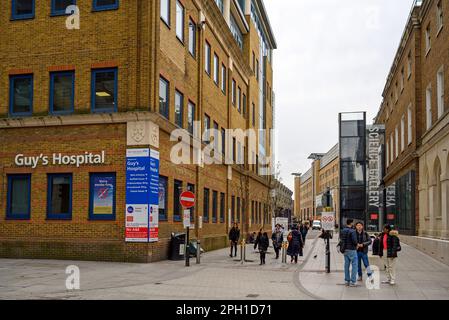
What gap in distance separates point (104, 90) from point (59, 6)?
4185 millimetres

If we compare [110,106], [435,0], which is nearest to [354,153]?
[435,0]

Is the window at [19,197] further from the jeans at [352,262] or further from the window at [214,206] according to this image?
the window at [214,206]

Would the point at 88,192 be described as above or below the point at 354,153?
below

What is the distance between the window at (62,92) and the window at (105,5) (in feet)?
9.24

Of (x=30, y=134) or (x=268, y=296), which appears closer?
(x=268, y=296)

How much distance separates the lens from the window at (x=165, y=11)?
24744 millimetres

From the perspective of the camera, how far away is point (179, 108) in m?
27.8

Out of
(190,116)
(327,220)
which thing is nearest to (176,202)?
(190,116)

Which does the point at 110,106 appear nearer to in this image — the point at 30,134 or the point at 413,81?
the point at 30,134

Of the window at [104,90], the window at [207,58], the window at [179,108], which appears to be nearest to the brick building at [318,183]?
the window at [207,58]

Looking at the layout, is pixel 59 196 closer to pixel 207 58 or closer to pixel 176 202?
pixel 176 202

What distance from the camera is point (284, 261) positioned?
24797 millimetres

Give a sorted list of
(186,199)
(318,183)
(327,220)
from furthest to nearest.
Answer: (318,183)
(186,199)
(327,220)

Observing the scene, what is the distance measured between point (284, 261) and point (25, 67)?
13544 millimetres
